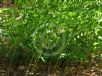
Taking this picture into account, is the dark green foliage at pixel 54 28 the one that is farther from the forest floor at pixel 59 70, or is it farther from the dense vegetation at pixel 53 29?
the forest floor at pixel 59 70

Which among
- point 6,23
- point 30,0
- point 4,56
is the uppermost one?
point 30,0

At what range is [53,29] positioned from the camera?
330 centimetres

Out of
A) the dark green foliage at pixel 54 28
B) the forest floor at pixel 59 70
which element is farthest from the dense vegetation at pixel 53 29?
the forest floor at pixel 59 70

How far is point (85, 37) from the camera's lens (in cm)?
350

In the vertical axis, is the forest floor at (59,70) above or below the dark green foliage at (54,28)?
below

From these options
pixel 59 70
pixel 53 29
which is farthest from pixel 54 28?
pixel 59 70

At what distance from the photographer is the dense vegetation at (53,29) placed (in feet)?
10.3

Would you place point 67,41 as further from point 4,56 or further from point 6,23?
point 4,56

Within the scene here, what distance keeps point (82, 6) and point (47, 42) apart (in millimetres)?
486

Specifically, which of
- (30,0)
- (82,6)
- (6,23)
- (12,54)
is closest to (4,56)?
(12,54)

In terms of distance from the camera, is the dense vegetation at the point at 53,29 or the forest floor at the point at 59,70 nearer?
the dense vegetation at the point at 53,29

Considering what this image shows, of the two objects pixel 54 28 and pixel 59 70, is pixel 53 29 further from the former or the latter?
pixel 59 70

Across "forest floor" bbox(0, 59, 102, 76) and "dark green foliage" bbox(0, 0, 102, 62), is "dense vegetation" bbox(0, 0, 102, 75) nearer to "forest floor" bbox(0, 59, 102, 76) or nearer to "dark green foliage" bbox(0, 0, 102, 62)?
"dark green foliage" bbox(0, 0, 102, 62)

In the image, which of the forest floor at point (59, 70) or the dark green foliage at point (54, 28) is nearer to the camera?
the dark green foliage at point (54, 28)
